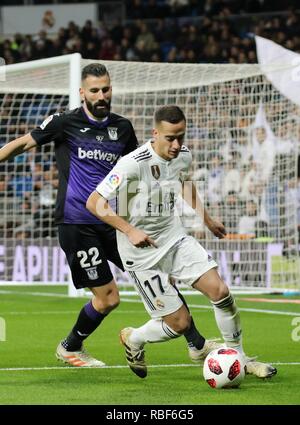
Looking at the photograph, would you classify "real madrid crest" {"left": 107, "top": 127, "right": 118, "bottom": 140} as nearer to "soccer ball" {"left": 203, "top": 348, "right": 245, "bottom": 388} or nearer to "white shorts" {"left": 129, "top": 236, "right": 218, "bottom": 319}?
"white shorts" {"left": 129, "top": 236, "right": 218, "bottom": 319}

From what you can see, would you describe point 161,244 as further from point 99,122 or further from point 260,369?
point 99,122

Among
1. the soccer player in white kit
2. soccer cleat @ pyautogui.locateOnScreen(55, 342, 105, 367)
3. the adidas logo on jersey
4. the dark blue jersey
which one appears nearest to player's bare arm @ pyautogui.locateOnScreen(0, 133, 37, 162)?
the dark blue jersey

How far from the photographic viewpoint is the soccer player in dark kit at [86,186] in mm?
8305

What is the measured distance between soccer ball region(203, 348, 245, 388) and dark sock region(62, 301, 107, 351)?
57.2 inches

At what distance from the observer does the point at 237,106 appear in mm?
16922

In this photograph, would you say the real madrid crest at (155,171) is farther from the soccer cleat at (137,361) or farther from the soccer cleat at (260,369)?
the soccer cleat at (260,369)

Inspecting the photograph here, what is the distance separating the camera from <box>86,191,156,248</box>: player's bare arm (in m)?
6.95

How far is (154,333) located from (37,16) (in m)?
22.6

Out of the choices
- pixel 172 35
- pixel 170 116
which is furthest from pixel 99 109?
pixel 172 35

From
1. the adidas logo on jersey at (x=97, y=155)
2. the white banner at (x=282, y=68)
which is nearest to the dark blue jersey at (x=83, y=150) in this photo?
the adidas logo on jersey at (x=97, y=155)

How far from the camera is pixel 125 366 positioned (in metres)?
8.46
